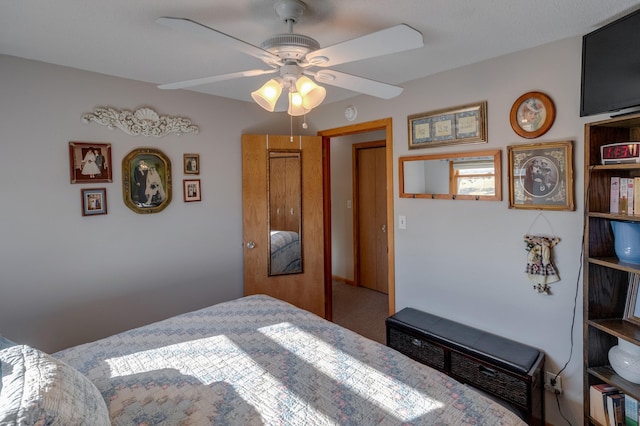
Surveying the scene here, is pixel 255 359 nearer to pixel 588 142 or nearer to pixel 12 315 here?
pixel 12 315

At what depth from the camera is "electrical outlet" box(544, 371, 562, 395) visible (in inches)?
79.4

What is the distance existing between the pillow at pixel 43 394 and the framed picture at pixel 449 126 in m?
Result: 2.45

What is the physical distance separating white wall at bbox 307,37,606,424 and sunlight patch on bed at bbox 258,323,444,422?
128 cm

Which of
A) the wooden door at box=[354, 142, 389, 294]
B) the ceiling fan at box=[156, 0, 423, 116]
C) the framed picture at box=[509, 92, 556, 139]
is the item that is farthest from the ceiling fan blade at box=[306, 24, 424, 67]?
the wooden door at box=[354, 142, 389, 294]

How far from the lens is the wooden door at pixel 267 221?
3.15m

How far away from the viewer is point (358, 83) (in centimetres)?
161

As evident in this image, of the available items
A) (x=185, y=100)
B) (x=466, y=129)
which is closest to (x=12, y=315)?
(x=185, y=100)

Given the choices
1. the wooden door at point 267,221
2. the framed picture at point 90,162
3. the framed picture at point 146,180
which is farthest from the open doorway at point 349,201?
the framed picture at point 90,162

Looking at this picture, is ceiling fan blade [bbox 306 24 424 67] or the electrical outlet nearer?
ceiling fan blade [bbox 306 24 424 67]

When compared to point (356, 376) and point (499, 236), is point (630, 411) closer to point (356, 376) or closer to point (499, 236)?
point (499, 236)

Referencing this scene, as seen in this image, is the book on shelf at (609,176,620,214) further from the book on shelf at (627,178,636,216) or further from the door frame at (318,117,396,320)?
the door frame at (318,117,396,320)

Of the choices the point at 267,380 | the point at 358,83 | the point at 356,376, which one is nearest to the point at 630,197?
the point at 358,83

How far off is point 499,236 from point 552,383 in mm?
935

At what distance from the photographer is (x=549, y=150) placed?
6.51 ft
